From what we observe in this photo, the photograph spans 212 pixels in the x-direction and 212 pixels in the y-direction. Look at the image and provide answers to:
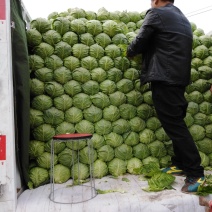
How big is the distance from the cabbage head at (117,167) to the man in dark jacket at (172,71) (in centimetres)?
85

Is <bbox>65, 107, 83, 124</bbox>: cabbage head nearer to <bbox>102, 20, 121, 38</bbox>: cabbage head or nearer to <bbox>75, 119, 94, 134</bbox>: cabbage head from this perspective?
<bbox>75, 119, 94, 134</bbox>: cabbage head

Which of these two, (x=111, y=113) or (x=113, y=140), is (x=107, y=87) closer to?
(x=111, y=113)

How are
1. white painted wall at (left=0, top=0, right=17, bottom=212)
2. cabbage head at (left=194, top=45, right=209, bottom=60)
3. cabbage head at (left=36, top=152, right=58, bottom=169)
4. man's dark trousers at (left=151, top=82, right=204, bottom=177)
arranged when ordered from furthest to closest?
cabbage head at (left=194, top=45, right=209, bottom=60) < cabbage head at (left=36, top=152, right=58, bottom=169) < man's dark trousers at (left=151, top=82, right=204, bottom=177) < white painted wall at (left=0, top=0, right=17, bottom=212)

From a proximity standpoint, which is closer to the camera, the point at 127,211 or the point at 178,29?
the point at 127,211

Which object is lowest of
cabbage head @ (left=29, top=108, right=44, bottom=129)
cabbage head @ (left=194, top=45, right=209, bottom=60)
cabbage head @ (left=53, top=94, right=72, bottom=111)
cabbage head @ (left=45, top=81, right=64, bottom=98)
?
cabbage head @ (left=29, top=108, right=44, bottom=129)

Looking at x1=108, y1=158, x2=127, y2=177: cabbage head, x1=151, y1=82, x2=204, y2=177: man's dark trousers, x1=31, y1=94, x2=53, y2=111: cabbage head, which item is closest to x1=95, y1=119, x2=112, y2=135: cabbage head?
x1=108, y1=158, x2=127, y2=177: cabbage head

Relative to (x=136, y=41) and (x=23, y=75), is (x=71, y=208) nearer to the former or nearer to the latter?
(x=23, y=75)

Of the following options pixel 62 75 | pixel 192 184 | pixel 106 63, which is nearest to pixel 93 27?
pixel 106 63

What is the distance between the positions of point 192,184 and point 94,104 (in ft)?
5.36

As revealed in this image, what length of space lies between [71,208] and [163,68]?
6.00 ft

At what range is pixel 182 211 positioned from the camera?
2762 mm

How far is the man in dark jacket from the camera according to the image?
310 centimetres

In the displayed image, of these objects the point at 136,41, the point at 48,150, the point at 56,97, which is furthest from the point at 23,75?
the point at 136,41

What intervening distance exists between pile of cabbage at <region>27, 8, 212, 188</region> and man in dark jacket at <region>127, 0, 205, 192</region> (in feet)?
1.90
